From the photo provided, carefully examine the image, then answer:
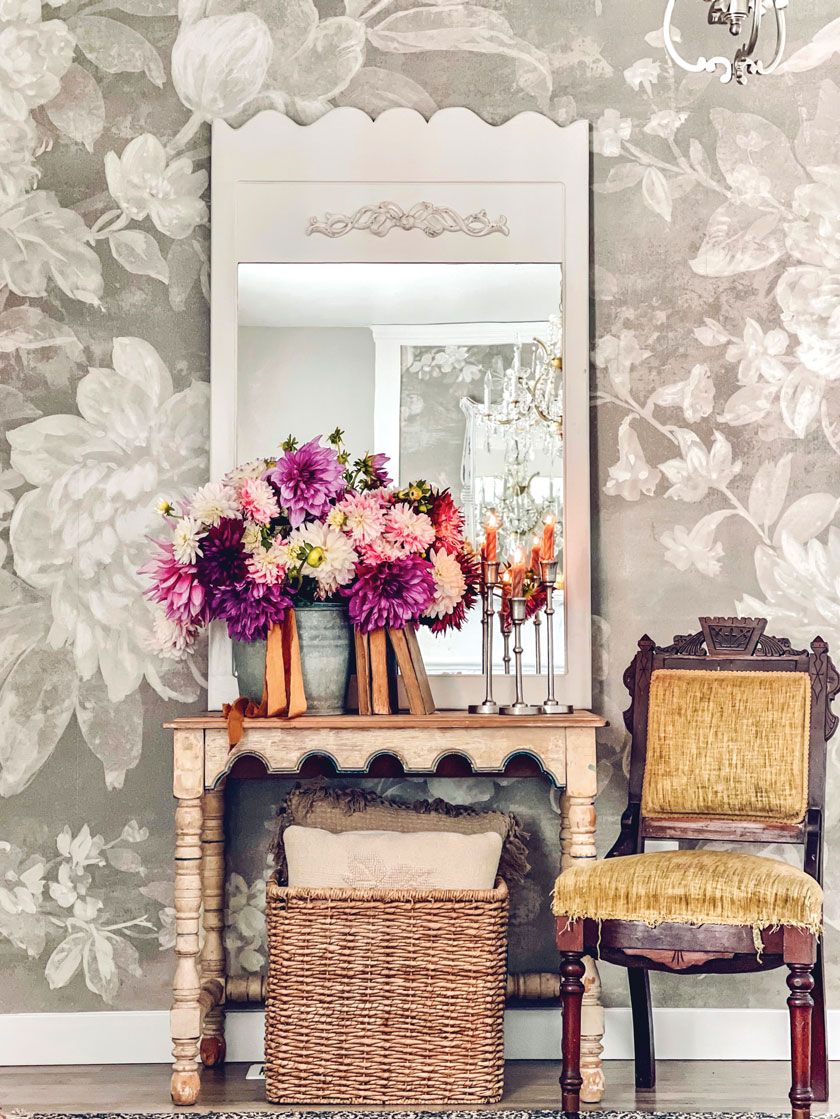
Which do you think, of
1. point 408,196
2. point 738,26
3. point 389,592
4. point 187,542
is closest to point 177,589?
point 187,542

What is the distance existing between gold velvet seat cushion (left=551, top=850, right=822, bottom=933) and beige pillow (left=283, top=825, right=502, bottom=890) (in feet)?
0.84

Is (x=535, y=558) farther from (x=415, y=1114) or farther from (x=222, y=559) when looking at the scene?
(x=415, y=1114)

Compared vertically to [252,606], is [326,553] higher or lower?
higher

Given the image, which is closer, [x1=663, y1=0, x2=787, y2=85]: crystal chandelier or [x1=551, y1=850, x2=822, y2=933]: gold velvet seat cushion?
[x1=663, y1=0, x2=787, y2=85]: crystal chandelier

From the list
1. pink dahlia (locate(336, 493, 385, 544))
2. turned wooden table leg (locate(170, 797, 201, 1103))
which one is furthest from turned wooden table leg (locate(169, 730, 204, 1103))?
pink dahlia (locate(336, 493, 385, 544))

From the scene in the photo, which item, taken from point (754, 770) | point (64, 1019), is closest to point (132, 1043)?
point (64, 1019)

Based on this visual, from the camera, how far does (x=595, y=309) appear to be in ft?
9.14

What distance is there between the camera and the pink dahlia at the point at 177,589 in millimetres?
2395

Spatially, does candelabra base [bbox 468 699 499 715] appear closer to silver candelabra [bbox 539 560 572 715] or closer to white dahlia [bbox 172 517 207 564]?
silver candelabra [bbox 539 560 572 715]

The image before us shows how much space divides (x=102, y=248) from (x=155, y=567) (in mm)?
856

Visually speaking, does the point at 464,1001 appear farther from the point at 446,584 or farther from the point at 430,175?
the point at 430,175

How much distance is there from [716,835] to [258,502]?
3.81 ft

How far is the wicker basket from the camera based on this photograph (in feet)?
7.60

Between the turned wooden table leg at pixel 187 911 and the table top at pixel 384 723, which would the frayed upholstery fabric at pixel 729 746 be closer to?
the table top at pixel 384 723
